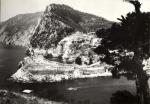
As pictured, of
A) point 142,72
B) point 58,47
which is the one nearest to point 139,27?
point 142,72

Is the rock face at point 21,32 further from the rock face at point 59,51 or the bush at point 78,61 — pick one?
the bush at point 78,61

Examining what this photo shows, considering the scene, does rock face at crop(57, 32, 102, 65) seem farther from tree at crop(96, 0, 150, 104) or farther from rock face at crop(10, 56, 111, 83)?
tree at crop(96, 0, 150, 104)

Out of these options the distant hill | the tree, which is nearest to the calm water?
the distant hill

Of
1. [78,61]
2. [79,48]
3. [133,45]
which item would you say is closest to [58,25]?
[79,48]

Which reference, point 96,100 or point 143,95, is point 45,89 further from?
point 143,95

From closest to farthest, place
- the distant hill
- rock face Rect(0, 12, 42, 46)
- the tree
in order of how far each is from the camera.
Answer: the tree, the distant hill, rock face Rect(0, 12, 42, 46)

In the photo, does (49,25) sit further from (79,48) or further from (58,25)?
(79,48)

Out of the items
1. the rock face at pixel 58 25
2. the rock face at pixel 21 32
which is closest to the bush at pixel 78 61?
the rock face at pixel 58 25


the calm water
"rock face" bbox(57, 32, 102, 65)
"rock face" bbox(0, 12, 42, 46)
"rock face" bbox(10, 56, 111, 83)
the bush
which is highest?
"rock face" bbox(0, 12, 42, 46)
